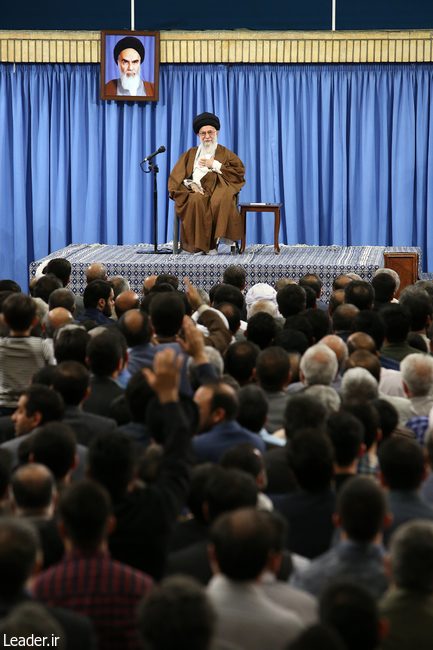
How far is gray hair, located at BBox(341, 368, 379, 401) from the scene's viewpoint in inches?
130

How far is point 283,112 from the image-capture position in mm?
9758

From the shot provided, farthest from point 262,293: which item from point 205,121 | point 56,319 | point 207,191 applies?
point 205,121

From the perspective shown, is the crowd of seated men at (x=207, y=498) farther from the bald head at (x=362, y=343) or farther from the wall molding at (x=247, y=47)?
the wall molding at (x=247, y=47)

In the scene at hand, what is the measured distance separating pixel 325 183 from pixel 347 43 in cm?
158

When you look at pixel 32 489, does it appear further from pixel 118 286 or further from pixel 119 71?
pixel 119 71

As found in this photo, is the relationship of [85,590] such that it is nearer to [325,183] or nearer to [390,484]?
[390,484]

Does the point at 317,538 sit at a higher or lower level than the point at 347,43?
lower

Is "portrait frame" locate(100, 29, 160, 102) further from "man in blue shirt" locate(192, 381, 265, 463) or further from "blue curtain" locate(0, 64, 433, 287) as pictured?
"man in blue shirt" locate(192, 381, 265, 463)

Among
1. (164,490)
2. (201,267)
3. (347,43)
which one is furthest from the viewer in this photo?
(347,43)

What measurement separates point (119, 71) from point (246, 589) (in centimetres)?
882

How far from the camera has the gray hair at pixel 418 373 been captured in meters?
3.48

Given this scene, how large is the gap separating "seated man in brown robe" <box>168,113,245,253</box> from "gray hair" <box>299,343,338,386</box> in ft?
16.3

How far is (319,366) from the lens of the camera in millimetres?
3520
